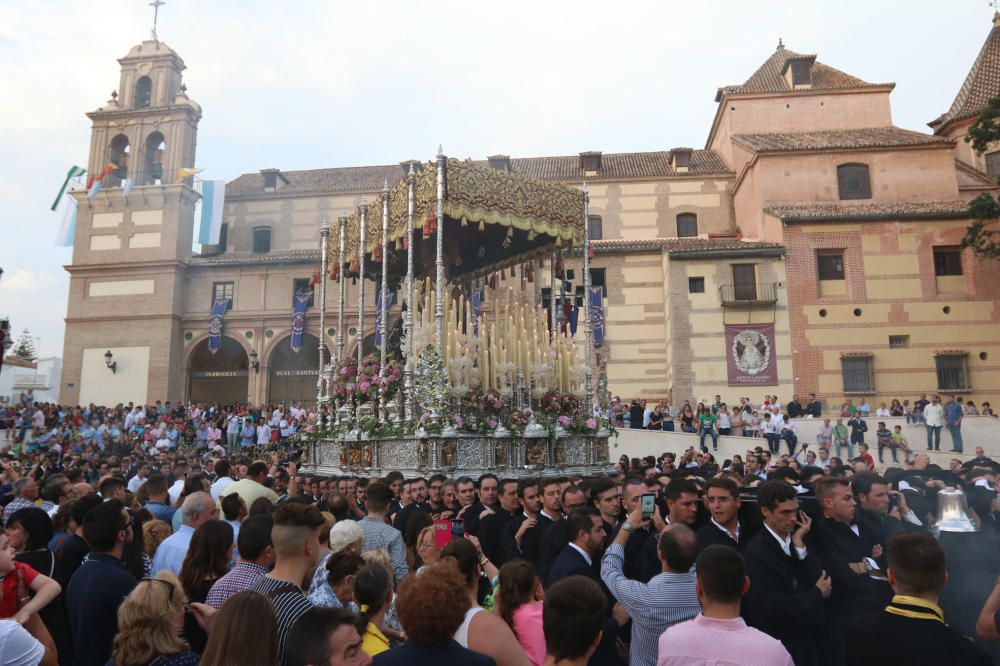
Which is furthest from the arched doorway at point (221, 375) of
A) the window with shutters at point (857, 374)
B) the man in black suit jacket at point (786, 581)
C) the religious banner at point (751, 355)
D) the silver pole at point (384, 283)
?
the man in black suit jacket at point (786, 581)

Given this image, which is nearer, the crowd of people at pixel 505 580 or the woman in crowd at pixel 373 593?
the crowd of people at pixel 505 580

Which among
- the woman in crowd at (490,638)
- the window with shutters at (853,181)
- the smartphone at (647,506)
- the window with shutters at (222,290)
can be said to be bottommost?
the woman in crowd at (490,638)

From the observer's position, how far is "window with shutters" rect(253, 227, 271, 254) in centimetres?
3791

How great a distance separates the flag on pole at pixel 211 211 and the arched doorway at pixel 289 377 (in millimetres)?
6104

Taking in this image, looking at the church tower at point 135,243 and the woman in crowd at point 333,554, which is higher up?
the church tower at point 135,243

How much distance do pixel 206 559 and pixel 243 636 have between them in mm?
1825

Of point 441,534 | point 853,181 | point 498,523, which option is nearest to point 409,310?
point 498,523

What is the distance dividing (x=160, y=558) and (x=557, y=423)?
31.2ft

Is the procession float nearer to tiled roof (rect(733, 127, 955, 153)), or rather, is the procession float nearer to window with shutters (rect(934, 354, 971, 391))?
tiled roof (rect(733, 127, 955, 153))

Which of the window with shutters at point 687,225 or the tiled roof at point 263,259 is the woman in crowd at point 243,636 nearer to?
the tiled roof at point 263,259

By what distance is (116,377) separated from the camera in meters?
34.0

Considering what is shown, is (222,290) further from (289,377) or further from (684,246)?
(684,246)

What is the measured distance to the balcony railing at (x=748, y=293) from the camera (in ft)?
98.8

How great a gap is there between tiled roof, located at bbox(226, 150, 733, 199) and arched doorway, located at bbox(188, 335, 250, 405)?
8.07m
